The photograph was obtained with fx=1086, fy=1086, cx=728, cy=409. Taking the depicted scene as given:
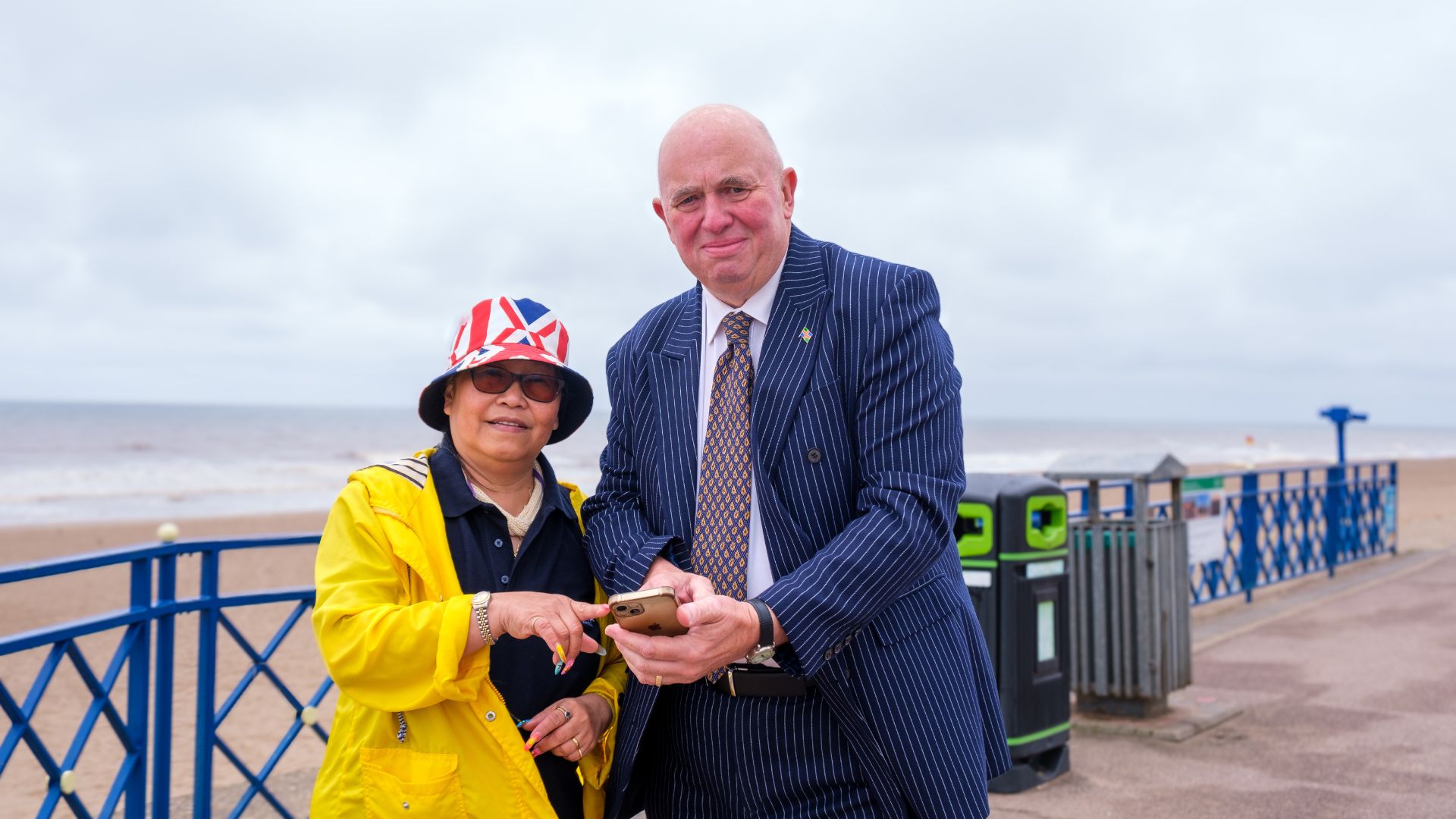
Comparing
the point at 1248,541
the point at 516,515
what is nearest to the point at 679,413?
the point at 516,515

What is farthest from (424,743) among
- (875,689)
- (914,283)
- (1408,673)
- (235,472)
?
(235,472)

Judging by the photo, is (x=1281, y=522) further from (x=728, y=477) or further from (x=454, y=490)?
(x=454, y=490)

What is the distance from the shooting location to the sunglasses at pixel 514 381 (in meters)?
2.30

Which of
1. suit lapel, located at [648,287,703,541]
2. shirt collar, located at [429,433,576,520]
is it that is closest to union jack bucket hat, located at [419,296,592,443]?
shirt collar, located at [429,433,576,520]

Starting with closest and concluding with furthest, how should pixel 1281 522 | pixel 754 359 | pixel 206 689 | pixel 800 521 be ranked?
pixel 800 521
pixel 754 359
pixel 206 689
pixel 1281 522

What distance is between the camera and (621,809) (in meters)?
2.32

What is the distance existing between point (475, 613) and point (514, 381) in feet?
1.77

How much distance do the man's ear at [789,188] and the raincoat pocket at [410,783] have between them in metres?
1.27

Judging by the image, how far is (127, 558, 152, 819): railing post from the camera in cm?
301

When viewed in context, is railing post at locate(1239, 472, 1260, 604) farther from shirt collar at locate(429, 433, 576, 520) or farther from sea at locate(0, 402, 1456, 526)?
shirt collar at locate(429, 433, 576, 520)

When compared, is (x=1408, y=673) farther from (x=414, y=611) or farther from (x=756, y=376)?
(x=414, y=611)

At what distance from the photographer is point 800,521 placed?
2061 mm

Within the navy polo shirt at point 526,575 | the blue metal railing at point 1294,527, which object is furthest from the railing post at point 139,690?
the blue metal railing at point 1294,527

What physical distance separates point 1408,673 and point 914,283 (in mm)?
6342
